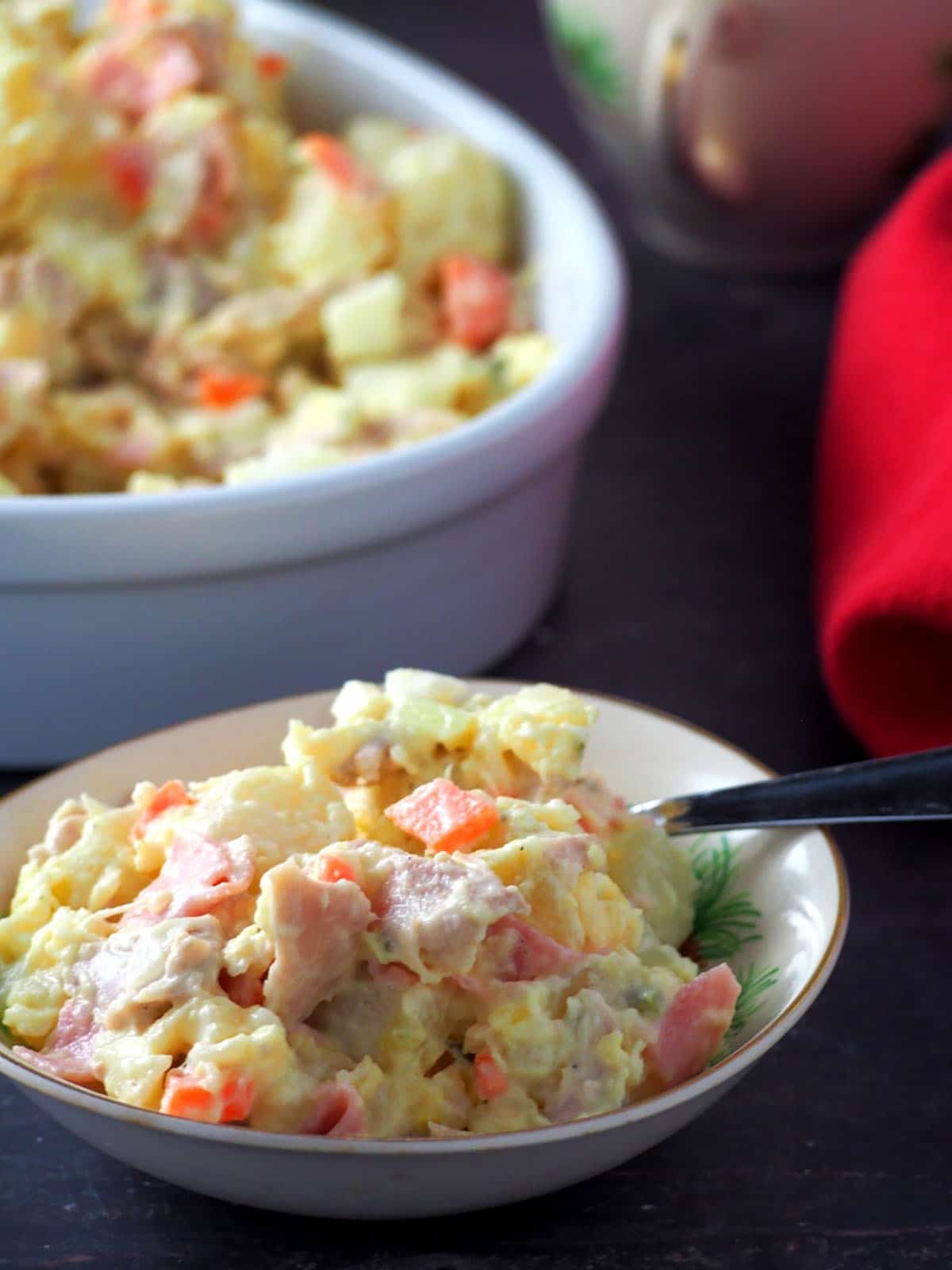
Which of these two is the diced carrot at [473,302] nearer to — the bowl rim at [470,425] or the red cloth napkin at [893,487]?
the bowl rim at [470,425]

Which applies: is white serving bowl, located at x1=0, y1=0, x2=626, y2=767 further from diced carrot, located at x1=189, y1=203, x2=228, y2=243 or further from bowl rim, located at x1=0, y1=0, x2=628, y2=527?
diced carrot, located at x1=189, y1=203, x2=228, y2=243

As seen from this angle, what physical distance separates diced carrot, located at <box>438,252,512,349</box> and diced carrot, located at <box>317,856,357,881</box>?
0.79 m

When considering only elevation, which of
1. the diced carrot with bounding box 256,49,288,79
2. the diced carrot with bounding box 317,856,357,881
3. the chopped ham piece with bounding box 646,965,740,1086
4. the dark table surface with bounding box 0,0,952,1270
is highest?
the diced carrot with bounding box 317,856,357,881

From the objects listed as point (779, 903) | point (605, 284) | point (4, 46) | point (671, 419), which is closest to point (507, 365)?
point (605, 284)

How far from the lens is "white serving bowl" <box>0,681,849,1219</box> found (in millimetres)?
735

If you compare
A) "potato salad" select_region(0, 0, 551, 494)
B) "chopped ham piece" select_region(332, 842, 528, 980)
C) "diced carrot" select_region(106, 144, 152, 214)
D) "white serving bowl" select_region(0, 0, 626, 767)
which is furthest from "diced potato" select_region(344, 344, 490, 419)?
"chopped ham piece" select_region(332, 842, 528, 980)

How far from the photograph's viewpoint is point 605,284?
4.66ft

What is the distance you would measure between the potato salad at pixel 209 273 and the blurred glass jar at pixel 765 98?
18 centimetres

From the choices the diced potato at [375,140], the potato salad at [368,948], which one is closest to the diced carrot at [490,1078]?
the potato salad at [368,948]

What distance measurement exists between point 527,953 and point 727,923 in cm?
17

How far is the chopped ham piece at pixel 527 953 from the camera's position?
2.67 ft

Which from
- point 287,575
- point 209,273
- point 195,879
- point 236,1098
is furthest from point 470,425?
point 236,1098

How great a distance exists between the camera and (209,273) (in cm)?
148

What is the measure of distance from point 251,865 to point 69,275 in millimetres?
752
